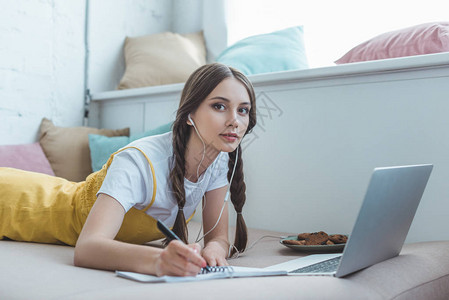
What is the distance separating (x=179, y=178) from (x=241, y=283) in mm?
542

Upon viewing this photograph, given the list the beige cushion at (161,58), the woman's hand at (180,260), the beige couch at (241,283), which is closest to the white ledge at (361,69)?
the beige couch at (241,283)

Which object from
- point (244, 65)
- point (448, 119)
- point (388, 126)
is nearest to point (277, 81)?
point (244, 65)

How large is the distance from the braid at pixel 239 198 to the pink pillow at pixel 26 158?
114cm

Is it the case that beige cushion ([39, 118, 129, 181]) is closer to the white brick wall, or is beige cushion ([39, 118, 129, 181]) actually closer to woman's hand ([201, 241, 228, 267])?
the white brick wall

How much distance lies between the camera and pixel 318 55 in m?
2.32

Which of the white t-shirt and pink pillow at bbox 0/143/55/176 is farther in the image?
pink pillow at bbox 0/143/55/176

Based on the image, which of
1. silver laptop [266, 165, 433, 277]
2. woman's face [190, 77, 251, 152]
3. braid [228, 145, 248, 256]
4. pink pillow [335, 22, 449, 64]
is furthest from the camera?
pink pillow [335, 22, 449, 64]

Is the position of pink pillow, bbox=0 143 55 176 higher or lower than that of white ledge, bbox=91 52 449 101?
lower

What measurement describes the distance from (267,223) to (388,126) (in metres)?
0.62

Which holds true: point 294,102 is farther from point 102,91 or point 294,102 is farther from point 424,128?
point 102,91

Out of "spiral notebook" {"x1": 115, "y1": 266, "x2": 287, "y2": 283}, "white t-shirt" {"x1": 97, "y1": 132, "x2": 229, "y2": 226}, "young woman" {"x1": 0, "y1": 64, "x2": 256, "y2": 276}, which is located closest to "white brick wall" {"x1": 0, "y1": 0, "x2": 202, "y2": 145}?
"young woman" {"x1": 0, "y1": 64, "x2": 256, "y2": 276}

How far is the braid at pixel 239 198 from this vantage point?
1467 mm

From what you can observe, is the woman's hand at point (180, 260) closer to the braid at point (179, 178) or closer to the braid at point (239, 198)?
the braid at point (179, 178)

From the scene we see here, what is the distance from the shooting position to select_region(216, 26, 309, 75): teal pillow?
2129 millimetres
